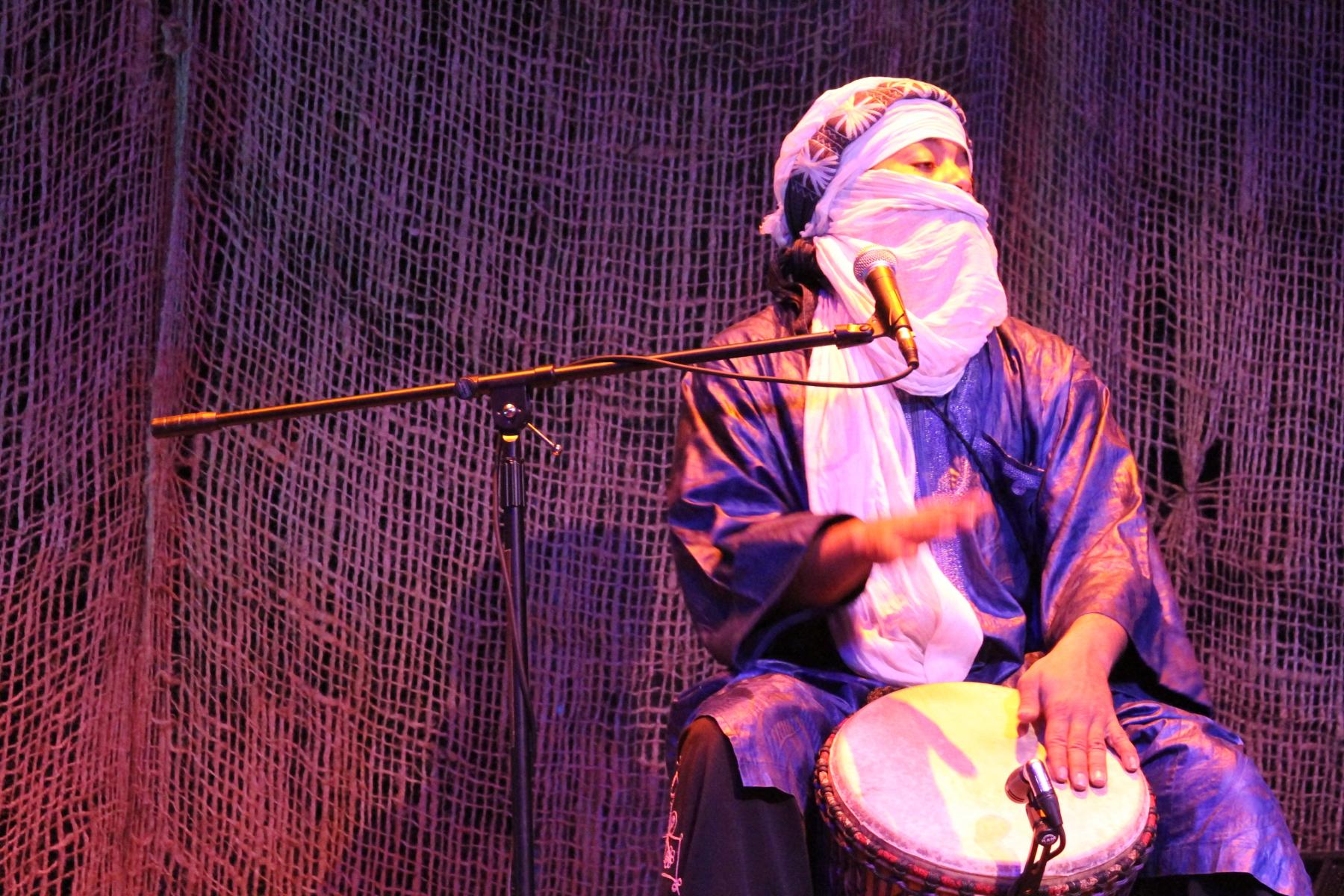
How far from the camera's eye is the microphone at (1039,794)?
198cm

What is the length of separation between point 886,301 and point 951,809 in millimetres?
808

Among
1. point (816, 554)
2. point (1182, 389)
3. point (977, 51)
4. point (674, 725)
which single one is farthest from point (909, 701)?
point (977, 51)

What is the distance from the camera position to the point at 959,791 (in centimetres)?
215

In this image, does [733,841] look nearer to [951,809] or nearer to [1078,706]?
[951,809]

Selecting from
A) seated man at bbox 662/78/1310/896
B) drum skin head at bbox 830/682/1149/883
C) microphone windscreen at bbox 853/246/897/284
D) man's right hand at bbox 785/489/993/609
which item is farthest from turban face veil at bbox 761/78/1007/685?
microphone windscreen at bbox 853/246/897/284

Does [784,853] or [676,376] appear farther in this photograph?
[676,376]

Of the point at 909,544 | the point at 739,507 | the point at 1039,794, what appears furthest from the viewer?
the point at 739,507

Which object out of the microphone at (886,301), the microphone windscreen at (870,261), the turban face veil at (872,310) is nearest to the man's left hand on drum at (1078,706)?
the turban face veil at (872,310)

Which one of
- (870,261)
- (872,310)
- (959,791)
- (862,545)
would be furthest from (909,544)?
(872,310)

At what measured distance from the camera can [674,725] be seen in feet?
8.79

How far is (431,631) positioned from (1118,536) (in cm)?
174

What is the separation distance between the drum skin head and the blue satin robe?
14cm

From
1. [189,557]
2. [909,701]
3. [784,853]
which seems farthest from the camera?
[189,557]

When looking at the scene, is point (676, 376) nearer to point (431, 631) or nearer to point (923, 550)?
point (431, 631)
